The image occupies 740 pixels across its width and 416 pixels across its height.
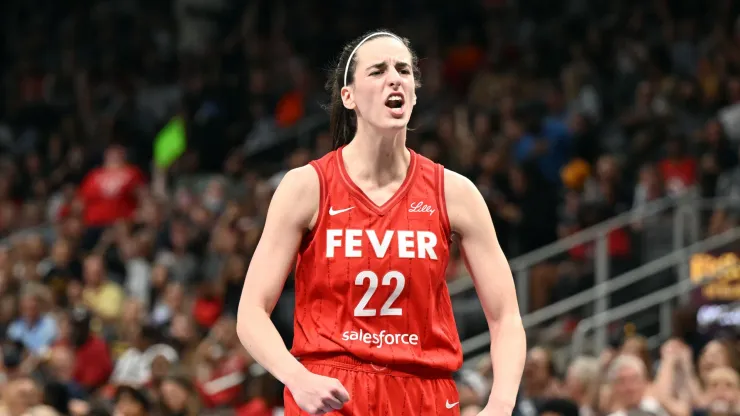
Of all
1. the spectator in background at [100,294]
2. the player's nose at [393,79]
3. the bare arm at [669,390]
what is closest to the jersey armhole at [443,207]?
the player's nose at [393,79]

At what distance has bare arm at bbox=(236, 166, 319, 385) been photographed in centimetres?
435

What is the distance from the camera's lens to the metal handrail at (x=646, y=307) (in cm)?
1140

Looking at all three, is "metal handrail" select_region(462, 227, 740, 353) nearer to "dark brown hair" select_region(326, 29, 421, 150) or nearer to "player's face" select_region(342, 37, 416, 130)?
"dark brown hair" select_region(326, 29, 421, 150)

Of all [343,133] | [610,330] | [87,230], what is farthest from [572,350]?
[343,133]

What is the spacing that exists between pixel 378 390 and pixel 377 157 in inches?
31.5

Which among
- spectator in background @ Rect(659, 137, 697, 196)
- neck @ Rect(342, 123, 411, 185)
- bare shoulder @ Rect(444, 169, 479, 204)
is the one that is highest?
spectator in background @ Rect(659, 137, 697, 196)

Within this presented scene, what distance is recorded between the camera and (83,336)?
11.9 meters

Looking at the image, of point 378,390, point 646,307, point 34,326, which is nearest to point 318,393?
point 378,390

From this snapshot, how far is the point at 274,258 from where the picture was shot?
4.46 m

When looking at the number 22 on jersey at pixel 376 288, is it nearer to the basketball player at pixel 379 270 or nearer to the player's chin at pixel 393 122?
the basketball player at pixel 379 270

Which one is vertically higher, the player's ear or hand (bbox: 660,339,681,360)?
the player's ear

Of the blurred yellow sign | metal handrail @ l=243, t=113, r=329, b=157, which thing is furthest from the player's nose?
metal handrail @ l=243, t=113, r=329, b=157

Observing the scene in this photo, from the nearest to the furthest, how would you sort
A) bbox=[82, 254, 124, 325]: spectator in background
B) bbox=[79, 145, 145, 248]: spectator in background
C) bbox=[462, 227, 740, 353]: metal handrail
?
bbox=[462, 227, 740, 353]: metal handrail, bbox=[82, 254, 124, 325]: spectator in background, bbox=[79, 145, 145, 248]: spectator in background

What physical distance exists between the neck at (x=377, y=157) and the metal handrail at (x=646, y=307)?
699 centimetres
